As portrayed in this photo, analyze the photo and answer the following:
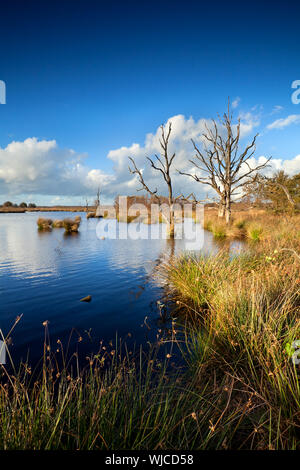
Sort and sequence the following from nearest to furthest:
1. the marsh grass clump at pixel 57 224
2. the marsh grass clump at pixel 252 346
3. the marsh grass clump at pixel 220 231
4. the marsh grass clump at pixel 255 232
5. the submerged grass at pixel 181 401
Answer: the submerged grass at pixel 181 401 → the marsh grass clump at pixel 252 346 → the marsh grass clump at pixel 255 232 → the marsh grass clump at pixel 220 231 → the marsh grass clump at pixel 57 224

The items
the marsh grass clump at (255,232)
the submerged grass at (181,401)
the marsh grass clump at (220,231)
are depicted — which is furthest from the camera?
the marsh grass clump at (220,231)

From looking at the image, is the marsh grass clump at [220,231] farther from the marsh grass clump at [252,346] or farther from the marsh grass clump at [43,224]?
the marsh grass clump at [43,224]

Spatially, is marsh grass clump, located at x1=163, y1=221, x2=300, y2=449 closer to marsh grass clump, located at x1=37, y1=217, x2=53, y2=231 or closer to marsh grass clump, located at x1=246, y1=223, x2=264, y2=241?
marsh grass clump, located at x1=246, y1=223, x2=264, y2=241

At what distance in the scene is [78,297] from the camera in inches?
249

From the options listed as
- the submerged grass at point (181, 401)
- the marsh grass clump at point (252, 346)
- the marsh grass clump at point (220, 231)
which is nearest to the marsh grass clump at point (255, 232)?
the marsh grass clump at point (220, 231)

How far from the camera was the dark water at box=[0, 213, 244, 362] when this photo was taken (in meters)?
4.36

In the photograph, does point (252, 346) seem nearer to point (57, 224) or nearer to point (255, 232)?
point (255, 232)

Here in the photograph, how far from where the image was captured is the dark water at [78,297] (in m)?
4.36

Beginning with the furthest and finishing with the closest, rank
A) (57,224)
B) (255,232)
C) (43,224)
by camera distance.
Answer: (57,224) < (43,224) < (255,232)

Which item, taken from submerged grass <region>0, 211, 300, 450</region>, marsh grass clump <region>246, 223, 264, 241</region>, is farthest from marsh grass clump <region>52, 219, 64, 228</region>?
submerged grass <region>0, 211, 300, 450</region>

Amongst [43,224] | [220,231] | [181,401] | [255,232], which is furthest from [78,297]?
[43,224]

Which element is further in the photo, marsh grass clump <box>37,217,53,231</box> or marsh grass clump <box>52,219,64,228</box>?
marsh grass clump <box>52,219,64,228</box>
